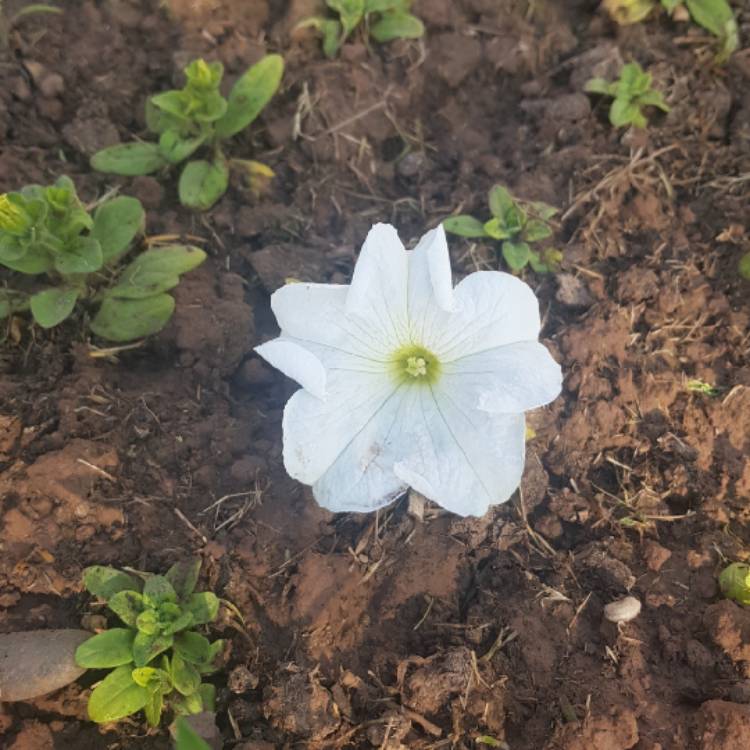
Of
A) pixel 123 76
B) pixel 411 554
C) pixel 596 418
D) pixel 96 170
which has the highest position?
pixel 123 76

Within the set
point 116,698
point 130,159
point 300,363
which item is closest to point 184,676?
point 116,698

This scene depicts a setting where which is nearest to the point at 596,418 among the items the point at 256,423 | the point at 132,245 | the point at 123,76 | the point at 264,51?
the point at 256,423

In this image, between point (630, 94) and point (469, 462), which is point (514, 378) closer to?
point (469, 462)

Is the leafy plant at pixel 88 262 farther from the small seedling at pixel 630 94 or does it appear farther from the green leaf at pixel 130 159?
the small seedling at pixel 630 94

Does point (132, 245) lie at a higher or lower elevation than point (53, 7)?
lower

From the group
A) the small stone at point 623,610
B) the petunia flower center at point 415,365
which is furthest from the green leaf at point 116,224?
the small stone at point 623,610

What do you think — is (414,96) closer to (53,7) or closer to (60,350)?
(53,7)
